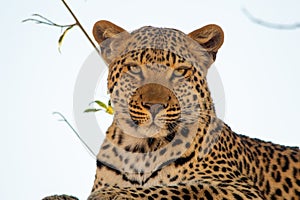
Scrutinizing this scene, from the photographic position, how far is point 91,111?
7.43 m

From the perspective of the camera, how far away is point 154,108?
681 centimetres

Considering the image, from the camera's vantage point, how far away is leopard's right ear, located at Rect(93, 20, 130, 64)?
24.9 feet

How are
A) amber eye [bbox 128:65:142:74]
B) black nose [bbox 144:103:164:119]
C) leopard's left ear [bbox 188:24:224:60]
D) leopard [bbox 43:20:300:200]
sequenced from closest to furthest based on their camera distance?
black nose [bbox 144:103:164:119]
leopard [bbox 43:20:300:200]
amber eye [bbox 128:65:142:74]
leopard's left ear [bbox 188:24:224:60]

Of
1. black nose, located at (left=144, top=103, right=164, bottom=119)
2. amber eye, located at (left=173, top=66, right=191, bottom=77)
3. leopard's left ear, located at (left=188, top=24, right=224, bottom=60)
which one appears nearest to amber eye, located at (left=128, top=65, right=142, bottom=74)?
amber eye, located at (left=173, top=66, right=191, bottom=77)

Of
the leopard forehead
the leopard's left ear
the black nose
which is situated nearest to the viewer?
the black nose

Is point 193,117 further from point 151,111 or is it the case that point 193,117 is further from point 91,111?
point 91,111

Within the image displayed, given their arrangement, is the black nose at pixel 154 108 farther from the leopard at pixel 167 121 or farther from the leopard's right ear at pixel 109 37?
the leopard's right ear at pixel 109 37

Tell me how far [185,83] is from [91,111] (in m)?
1.09

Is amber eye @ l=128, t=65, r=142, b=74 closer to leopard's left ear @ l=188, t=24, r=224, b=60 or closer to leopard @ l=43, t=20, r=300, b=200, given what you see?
leopard @ l=43, t=20, r=300, b=200

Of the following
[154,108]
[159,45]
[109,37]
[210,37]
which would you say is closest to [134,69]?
[159,45]

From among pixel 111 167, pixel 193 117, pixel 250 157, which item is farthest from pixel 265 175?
pixel 111 167

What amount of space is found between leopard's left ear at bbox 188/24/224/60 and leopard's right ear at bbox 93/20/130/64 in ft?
2.64

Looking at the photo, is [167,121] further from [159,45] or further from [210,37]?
[210,37]

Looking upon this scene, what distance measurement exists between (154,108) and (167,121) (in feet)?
0.73
